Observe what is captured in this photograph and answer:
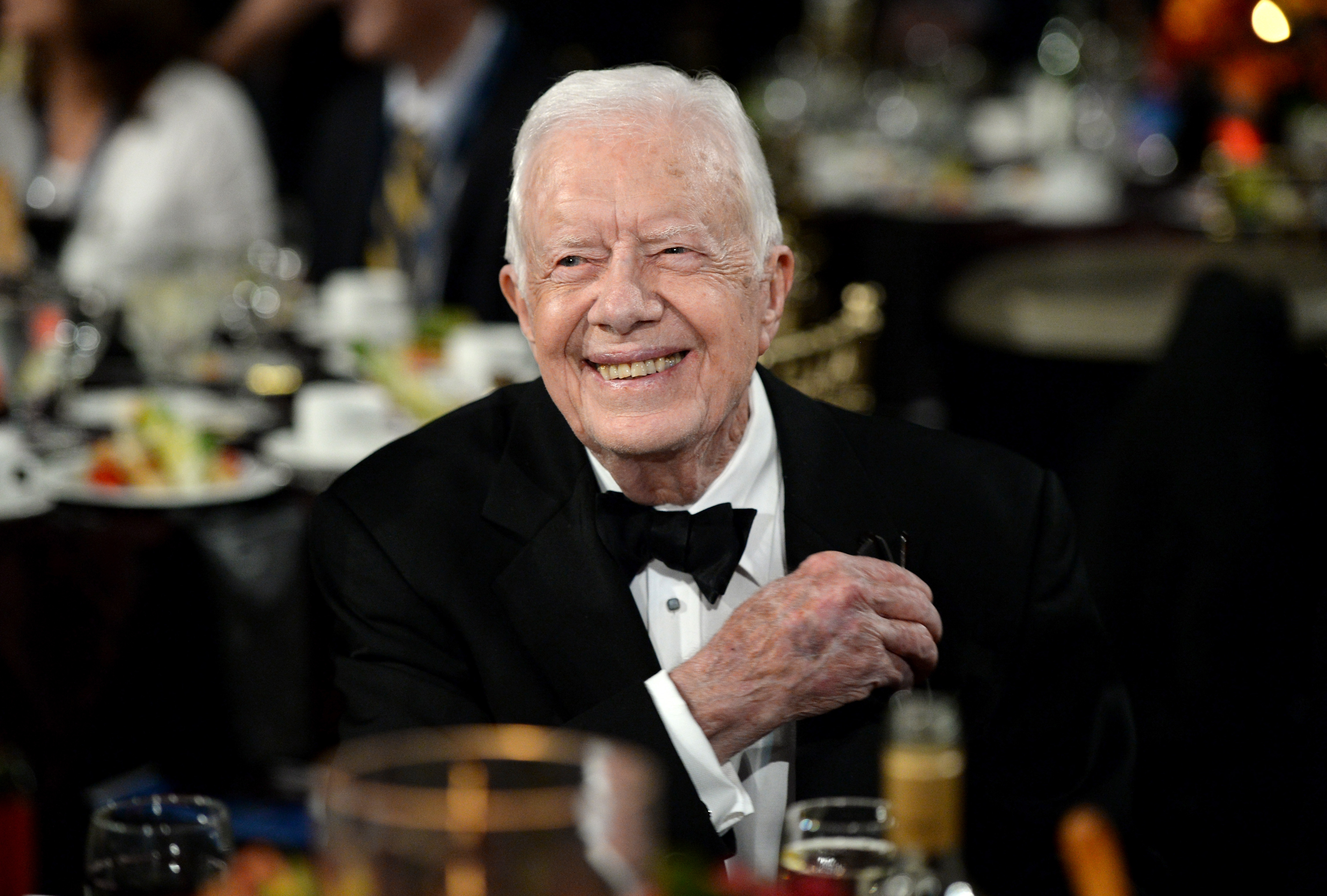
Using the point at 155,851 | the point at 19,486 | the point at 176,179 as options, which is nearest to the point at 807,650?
the point at 155,851

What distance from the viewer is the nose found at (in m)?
1.52

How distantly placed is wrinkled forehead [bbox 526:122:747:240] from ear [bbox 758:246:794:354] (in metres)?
0.14

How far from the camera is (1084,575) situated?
1.72 m

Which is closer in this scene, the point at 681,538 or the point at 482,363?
the point at 681,538

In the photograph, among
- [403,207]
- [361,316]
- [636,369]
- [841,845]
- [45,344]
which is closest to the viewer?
[841,845]

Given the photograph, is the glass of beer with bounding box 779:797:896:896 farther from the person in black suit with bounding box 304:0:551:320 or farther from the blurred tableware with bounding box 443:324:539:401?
the person in black suit with bounding box 304:0:551:320

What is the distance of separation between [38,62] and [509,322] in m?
1.81

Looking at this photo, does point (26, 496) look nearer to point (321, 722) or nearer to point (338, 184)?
point (321, 722)

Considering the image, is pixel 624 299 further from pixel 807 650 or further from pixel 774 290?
pixel 807 650

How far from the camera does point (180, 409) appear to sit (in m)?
3.16

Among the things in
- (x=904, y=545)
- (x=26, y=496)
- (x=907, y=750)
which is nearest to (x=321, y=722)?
(x=26, y=496)

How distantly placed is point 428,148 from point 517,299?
2860 millimetres

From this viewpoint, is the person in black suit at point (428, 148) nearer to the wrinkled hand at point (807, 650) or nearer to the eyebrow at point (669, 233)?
the eyebrow at point (669, 233)

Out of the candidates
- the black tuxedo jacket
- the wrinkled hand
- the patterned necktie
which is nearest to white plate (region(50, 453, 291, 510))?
the black tuxedo jacket
